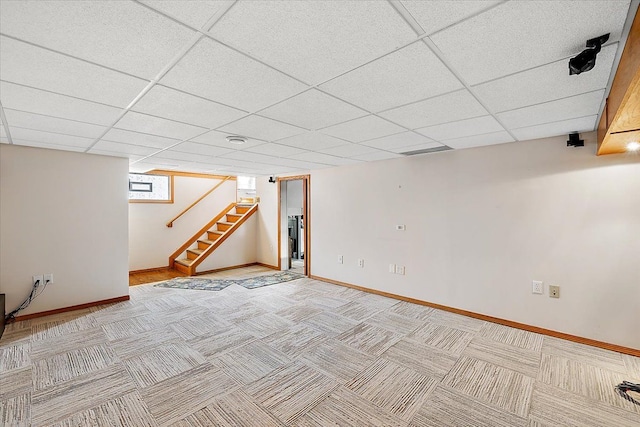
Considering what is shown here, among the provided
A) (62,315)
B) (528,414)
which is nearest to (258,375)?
(528,414)

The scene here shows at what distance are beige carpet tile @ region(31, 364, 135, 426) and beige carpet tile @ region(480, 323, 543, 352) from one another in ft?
11.5

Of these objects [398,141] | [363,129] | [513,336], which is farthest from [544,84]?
[513,336]

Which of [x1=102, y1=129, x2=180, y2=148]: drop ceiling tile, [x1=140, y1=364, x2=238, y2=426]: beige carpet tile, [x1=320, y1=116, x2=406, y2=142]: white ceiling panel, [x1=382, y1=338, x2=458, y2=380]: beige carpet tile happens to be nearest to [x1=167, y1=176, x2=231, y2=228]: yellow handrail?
[x1=102, y1=129, x2=180, y2=148]: drop ceiling tile

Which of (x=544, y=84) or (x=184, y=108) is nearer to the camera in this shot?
(x=544, y=84)

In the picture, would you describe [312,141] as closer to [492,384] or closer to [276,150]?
[276,150]

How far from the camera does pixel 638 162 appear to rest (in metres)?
2.67

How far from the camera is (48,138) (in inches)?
123

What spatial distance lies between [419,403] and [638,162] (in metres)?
3.04

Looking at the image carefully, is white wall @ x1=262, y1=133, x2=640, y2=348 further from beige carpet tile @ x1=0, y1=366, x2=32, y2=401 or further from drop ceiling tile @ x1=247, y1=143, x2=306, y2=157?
beige carpet tile @ x1=0, y1=366, x2=32, y2=401

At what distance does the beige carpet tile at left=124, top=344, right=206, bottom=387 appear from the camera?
2.32 meters

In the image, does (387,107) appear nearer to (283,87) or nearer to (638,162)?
(283,87)

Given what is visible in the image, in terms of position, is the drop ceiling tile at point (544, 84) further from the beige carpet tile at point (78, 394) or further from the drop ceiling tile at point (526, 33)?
the beige carpet tile at point (78, 394)

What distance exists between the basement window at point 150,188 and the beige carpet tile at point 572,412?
7.13 meters

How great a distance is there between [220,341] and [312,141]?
241cm
